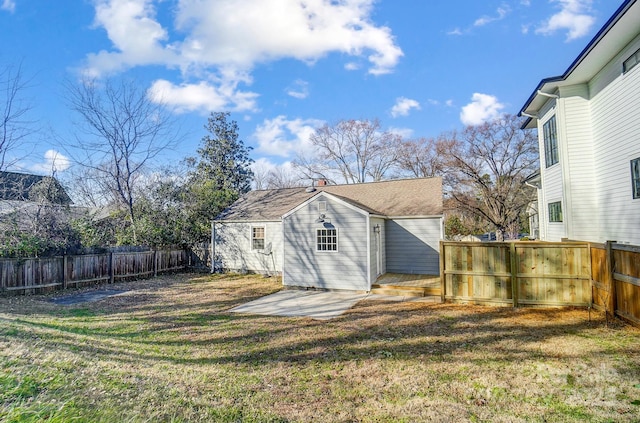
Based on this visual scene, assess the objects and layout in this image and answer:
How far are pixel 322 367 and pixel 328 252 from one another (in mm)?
6138

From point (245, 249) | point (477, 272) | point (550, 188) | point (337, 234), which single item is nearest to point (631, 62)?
point (550, 188)

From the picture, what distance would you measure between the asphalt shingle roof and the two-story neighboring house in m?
4.11

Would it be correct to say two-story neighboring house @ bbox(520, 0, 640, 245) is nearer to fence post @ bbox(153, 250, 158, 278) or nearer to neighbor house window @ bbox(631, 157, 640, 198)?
neighbor house window @ bbox(631, 157, 640, 198)

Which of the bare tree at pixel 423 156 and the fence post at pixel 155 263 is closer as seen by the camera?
the fence post at pixel 155 263

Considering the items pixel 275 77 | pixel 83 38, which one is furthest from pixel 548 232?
pixel 83 38

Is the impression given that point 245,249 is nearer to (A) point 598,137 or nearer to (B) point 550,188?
(B) point 550,188

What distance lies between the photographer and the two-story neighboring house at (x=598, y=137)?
22.5 feet

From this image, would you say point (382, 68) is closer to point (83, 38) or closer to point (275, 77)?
point (275, 77)

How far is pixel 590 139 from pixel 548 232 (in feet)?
11.4

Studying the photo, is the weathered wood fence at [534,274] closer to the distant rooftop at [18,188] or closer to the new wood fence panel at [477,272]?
the new wood fence panel at [477,272]

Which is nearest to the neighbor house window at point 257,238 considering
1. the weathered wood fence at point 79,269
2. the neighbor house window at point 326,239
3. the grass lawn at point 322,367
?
the weathered wood fence at point 79,269

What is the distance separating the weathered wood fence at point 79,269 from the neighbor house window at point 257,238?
4.13 m

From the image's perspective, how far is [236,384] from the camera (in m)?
3.89

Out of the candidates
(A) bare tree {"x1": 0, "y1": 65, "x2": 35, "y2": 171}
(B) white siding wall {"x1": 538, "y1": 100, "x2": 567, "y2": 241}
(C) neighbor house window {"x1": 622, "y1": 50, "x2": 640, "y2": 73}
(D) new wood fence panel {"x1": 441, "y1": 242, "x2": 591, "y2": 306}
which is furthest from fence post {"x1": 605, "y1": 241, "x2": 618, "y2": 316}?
(A) bare tree {"x1": 0, "y1": 65, "x2": 35, "y2": 171}
